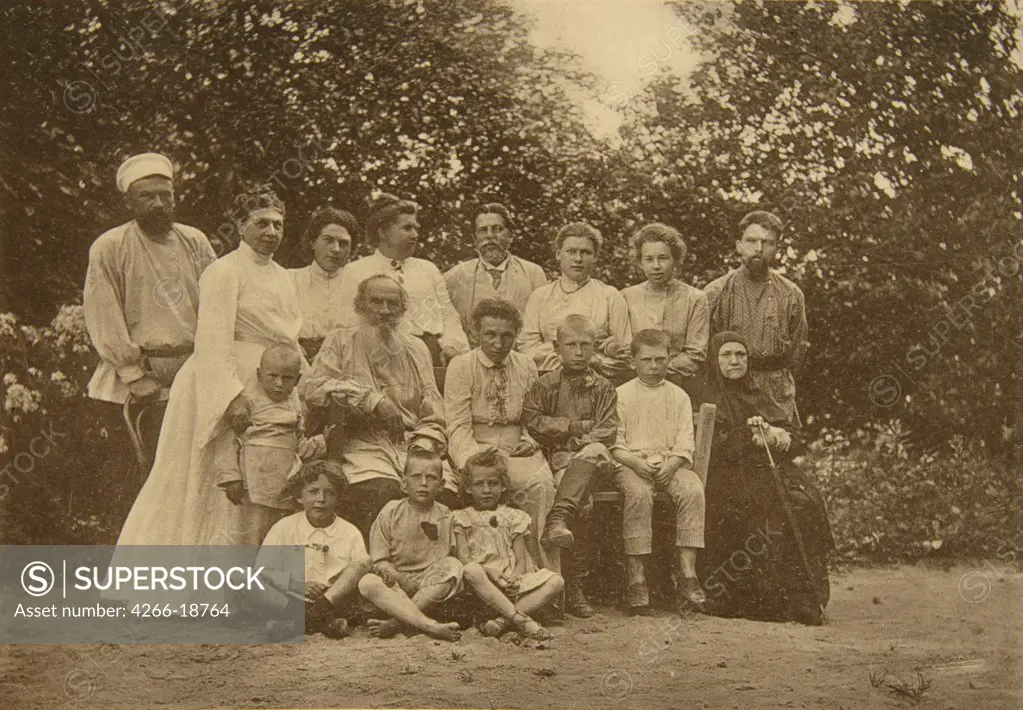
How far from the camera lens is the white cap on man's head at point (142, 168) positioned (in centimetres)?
562

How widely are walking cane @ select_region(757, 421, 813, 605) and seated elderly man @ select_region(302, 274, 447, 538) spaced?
1.37m

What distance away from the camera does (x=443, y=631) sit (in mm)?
5164

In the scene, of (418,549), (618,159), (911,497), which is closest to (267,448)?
(418,549)

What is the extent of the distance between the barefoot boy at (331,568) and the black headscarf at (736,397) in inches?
57.8

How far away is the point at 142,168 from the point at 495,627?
8.17 feet

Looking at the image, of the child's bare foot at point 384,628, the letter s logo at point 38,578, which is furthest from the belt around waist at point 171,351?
the child's bare foot at point 384,628

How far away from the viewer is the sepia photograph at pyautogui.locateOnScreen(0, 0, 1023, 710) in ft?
17.2

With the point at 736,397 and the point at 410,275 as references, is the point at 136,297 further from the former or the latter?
the point at 736,397

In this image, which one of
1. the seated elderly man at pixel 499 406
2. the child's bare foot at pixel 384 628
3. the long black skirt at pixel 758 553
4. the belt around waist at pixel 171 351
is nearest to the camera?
the child's bare foot at pixel 384 628

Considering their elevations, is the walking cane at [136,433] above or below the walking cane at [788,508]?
above

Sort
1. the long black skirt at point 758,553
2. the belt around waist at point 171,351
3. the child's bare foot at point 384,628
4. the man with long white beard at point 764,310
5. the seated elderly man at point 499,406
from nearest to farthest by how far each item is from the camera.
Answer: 1. the child's bare foot at point 384,628
2. the seated elderly man at point 499,406
3. the long black skirt at point 758,553
4. the belt around waist at point 171,351
5. the man with long white beard at point 764,310

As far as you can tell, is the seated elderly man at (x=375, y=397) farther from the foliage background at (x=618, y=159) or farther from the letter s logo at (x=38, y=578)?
Result: the letter s logo at (x=38, y=578)

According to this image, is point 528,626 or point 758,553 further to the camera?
point 758,553

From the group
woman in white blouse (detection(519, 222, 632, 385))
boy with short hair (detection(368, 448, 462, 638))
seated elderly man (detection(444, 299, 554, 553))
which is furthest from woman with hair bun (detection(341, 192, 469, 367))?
boy with short hair (detection(368, 448, 462, 638))
